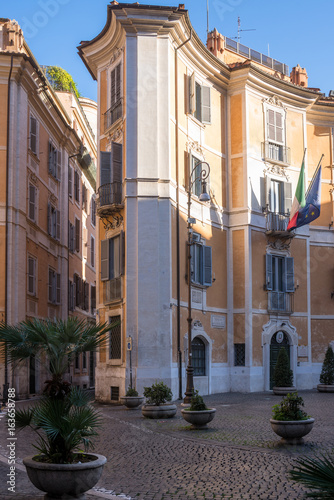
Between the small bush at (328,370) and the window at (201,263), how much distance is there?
6.92 metres

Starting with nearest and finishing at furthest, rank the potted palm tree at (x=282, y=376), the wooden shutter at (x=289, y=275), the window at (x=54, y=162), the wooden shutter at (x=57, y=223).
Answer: the potted palm tree at (x=282, y=376)
the wooden shutter at (x=289, y=275)
the window at (x=54, y=162)
the wooden shutter at (x=57, y=223)

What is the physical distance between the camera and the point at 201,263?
2950 centimetres

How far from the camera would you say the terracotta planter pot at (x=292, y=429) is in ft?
43.6

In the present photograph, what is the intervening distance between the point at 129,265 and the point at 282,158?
1227cm

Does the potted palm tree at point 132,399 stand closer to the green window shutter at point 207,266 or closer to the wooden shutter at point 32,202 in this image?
the green window shutter at point 207,266

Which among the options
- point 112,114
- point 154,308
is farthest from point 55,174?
point 154,308

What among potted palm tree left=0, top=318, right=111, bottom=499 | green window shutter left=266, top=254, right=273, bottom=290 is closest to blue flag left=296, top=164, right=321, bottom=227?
green window shutter left=266, top=254, right=273, bottom=290

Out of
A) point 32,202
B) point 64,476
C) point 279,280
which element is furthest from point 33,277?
point 64,476

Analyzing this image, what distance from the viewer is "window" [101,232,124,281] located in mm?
27075

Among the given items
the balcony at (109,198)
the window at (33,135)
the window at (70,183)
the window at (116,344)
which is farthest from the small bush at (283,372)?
the window at (70,183)

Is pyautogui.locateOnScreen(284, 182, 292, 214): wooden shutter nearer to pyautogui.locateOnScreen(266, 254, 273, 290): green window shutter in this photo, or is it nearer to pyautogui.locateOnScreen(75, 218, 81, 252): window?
pyautogui.locateOnScreen(266, 254, 273, 290): green window shutter

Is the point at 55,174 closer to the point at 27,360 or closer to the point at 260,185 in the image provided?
the point at 260,185

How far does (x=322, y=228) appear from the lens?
36844 mm

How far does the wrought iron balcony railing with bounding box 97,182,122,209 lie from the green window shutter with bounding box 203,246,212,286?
468 cm
